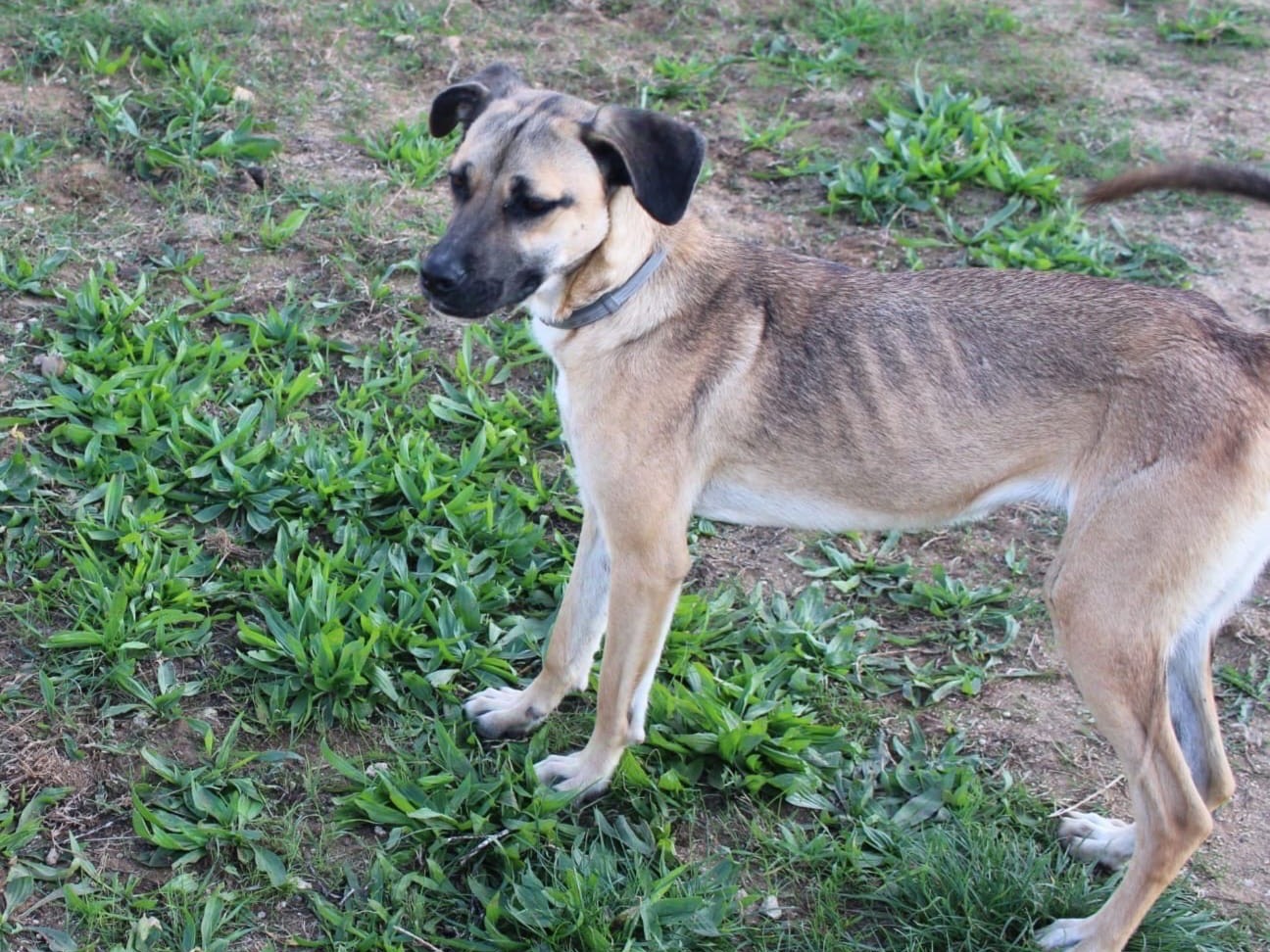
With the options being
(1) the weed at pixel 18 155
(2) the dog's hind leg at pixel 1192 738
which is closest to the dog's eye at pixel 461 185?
(2) the dog's hind leg at pixel 1192 738

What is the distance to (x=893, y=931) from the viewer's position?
335cm

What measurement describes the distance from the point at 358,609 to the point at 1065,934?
2.12 metres

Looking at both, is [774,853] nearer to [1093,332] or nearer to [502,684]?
[502,684]

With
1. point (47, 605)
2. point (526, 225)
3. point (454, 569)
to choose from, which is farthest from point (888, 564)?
point (47, 605)

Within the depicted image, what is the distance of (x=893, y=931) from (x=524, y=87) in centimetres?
251

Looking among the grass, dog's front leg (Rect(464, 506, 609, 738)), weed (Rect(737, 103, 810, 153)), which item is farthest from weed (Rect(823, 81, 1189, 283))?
dog's front leg (Rect(464, 506, 609, 738))

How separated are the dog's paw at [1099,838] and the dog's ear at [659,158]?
1.96 m

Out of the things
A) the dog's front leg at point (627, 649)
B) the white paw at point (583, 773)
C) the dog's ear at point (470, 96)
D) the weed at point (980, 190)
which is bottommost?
the white paw at point (583, 773)

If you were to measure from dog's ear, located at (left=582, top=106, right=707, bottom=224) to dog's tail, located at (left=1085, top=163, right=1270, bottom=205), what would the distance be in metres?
1.04

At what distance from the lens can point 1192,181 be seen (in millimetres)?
3348

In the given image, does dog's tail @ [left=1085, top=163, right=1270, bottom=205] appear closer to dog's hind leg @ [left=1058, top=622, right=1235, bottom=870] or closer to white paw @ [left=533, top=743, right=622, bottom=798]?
dog's hind leg @ [left=1058, top=622, right=1235, bottom=870]

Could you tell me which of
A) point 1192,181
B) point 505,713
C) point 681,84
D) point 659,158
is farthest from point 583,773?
point 681,84

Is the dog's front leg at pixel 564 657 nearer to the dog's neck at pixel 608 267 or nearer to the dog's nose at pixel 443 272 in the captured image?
the dog's neck at pixel 608 267

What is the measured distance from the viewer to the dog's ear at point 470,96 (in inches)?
152
